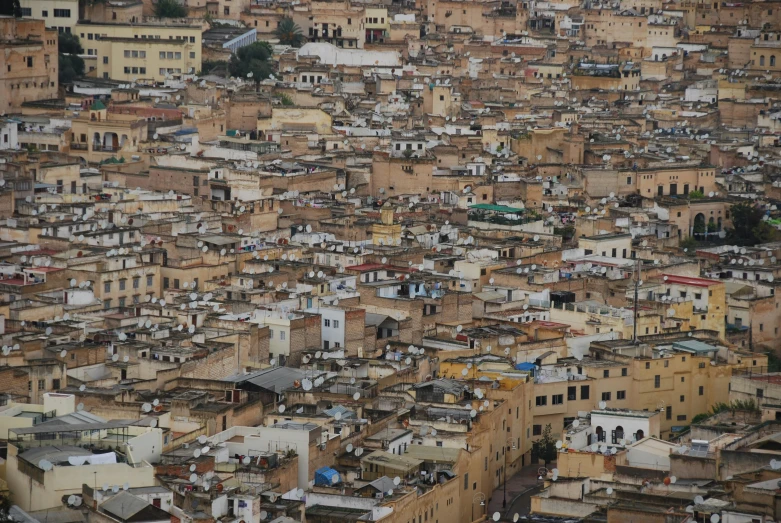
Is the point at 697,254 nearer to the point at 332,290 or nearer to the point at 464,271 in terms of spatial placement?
the point at 464,271

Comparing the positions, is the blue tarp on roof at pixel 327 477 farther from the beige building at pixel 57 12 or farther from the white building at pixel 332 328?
the beige building at pixel 57 12

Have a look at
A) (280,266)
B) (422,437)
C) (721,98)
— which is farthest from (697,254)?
(721,98)

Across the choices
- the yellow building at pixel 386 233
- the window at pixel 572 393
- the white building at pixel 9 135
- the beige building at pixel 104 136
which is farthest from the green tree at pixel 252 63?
the window at pixel 572 393

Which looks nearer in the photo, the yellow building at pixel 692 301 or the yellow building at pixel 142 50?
the yellow building at pixel 692 301

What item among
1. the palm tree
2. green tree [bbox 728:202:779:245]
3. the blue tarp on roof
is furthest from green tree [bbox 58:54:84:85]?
the blue tarp on roof

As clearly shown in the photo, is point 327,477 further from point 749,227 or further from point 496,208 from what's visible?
point 749,227

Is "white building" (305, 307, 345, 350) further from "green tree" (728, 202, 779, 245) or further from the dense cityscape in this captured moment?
"green tree" (728, 202, 779, 245)
